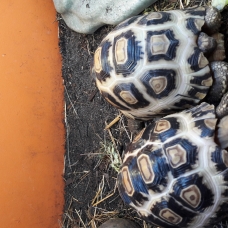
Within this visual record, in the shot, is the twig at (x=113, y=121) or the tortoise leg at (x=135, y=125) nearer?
the tortoise leg at (x=135, y=125)

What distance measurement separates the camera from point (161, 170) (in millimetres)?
1488

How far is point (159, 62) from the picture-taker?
166 cm

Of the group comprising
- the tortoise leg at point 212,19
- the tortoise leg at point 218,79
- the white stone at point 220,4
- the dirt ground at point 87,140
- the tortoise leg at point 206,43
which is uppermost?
the white stone at point 220,4

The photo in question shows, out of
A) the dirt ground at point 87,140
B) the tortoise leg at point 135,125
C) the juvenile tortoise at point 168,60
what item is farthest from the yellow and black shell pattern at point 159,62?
the dirt ground at point 87,140

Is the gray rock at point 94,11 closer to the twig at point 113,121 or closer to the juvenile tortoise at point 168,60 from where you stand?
the juvenile tortoise at point 168,60

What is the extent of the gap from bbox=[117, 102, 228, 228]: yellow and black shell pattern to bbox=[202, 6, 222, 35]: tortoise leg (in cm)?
40

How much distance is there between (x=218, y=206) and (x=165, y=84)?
569 mm

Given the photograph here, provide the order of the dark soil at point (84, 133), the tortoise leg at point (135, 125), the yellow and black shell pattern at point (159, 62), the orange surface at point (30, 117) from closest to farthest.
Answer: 1. the yellow and black shell pattern at point (159, 62)
2. the tortoise leg at point (135, 125)
3. the orange surface at point (30, 117)
4. the dark soil at point (84, 133)

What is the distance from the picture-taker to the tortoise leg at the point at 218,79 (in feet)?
5.58

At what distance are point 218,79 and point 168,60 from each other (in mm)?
260

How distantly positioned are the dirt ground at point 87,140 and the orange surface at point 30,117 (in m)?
0.06

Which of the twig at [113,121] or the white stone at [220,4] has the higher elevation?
the white stone at [220,4]

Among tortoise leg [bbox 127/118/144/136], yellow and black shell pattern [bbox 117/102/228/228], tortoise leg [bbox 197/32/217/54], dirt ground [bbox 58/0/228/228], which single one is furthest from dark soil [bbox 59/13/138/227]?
tortoise leg [bbox 197/32/217/54]

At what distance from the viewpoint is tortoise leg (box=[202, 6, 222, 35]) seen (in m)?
1.72
